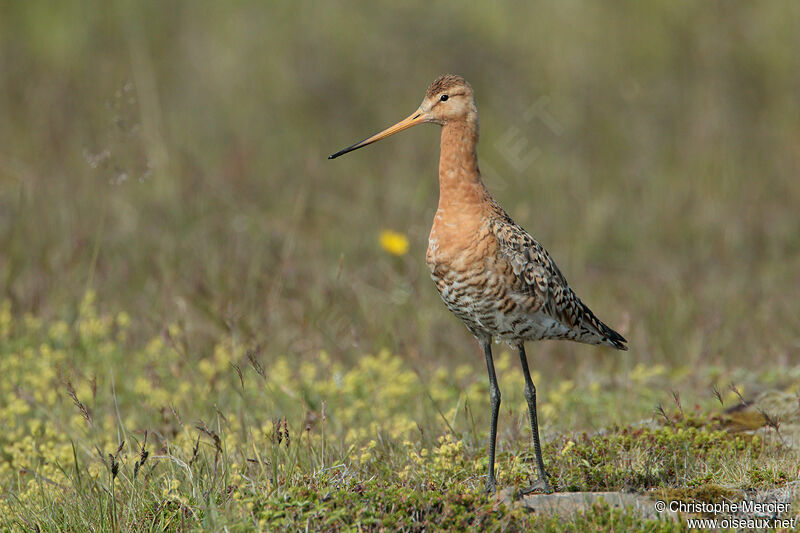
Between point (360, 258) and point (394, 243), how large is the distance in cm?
86

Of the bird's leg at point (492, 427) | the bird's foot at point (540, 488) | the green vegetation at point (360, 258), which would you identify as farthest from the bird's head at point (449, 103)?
the bird's foot at point (540, 488)

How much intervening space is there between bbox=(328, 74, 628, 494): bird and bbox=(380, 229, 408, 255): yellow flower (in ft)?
9.45

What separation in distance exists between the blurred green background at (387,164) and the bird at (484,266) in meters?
2.06

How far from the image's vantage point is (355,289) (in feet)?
25.3

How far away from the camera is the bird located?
453cm

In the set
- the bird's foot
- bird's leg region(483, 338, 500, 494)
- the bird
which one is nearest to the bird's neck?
the bird

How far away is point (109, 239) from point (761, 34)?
25.6 ft

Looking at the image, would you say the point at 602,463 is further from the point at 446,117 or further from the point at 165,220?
the point at 165,220

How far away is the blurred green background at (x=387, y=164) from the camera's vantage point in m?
7.48

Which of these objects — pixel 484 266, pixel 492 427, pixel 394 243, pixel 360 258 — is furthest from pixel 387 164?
pixel 492 427

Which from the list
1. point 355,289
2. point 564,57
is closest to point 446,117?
point 355,289

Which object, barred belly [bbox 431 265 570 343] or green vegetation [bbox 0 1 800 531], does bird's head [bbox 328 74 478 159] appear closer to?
barred belly [bbox 431 265 570 343]

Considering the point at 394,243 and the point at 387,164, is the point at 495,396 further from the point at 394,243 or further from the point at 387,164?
the point at 387,164

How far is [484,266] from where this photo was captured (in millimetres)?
4527
